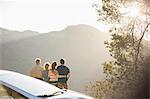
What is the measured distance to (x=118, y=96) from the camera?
13133 mm

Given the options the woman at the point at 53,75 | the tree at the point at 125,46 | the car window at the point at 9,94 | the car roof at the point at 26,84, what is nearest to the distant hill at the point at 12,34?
the tree at the point at 125,46

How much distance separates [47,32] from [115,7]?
7.29ft

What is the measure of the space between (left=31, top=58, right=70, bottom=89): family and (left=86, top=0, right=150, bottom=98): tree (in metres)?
4.12

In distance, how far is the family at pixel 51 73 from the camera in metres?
8.55

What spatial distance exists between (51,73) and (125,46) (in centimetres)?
506

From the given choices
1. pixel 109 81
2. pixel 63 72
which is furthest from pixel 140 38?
pixel 63 72

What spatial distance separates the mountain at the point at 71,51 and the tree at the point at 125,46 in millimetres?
305

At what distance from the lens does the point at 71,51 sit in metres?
13.0

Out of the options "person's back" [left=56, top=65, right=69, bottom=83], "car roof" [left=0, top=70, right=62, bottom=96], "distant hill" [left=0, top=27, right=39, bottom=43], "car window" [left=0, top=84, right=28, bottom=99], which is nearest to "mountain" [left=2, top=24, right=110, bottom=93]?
"distant hill" [left=0, top=27, right=39, bottom=43]

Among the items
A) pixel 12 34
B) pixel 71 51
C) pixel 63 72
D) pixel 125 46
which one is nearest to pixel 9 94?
pixel 63 72

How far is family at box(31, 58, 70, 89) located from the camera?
855 cm

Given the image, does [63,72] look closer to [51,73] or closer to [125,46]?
[51,73]

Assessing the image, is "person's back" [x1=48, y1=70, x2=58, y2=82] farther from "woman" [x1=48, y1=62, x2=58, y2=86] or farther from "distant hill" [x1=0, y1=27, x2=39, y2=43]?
"distant hill" [x1=0, y1=27, x2=39, y2=43]

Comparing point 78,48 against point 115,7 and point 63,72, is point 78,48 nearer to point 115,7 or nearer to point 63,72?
point 115,7
